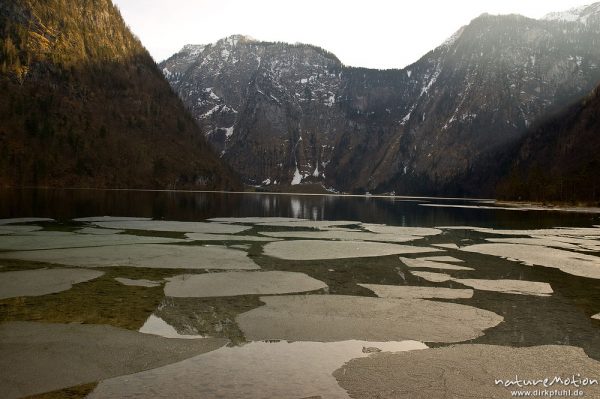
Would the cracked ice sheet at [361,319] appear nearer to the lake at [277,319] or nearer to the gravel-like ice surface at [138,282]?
the lake at [277,319]

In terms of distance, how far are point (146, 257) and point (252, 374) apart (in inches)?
699

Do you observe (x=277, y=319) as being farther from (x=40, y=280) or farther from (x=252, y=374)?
(x=40, y=280)

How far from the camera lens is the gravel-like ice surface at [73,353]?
920 centimetres

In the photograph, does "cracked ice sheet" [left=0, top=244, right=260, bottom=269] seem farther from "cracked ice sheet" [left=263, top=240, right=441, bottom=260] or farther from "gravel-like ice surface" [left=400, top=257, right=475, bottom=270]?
"gravel-like ice surface" [left=400, top=257, right=475, bottom=270]

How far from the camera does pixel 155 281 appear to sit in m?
19.8

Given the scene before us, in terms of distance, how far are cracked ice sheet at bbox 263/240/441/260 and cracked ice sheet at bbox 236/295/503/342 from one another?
36.1 ft

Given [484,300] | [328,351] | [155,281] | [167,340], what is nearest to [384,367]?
[328,351]

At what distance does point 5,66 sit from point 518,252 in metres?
221

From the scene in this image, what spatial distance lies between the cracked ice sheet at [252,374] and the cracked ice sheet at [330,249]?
50.7 feet

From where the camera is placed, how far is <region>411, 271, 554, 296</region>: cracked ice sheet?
19.1 metres

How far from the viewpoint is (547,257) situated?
2883 cm

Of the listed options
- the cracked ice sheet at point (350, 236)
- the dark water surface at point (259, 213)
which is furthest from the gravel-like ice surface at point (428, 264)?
the dark water surface at point (259, 213)

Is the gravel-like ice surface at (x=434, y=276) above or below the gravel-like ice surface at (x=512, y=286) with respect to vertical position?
below

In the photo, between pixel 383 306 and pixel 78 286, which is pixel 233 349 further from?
pixel 78 286
